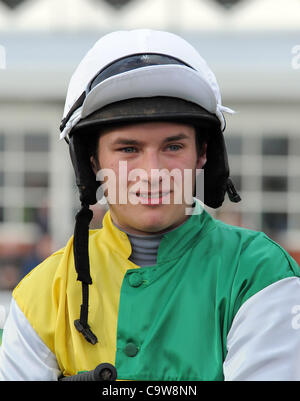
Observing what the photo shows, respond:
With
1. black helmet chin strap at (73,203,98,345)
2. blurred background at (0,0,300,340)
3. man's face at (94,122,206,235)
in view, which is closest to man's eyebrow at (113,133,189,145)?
man's face at (94,122,206,235)

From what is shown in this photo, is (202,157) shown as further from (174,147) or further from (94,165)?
(94,165)

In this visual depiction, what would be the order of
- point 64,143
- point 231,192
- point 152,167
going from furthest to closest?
1. point 64,143
2. point 231,192
3. point 152,167

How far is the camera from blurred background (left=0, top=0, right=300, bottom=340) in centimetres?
650

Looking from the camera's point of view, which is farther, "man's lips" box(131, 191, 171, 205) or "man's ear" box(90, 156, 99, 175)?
"man's ear" box(90, 156, 99, 175)

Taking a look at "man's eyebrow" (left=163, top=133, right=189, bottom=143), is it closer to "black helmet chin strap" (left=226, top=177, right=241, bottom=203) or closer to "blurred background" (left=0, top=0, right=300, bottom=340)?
"black helmet chin strap" (left=226, top=177, right=241, bottom=203)

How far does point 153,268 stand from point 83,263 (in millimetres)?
168

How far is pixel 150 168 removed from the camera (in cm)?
141

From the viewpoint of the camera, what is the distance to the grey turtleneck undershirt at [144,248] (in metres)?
1.55

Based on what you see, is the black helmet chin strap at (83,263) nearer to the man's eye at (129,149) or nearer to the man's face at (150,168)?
the man's face at (150,168)

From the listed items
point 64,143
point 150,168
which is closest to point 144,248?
point 150,168

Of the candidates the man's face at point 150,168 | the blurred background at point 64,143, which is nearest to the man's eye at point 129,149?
the man's face at point 150,168

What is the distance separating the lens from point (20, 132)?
6762 mm

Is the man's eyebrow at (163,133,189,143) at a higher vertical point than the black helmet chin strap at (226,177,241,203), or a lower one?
higher
